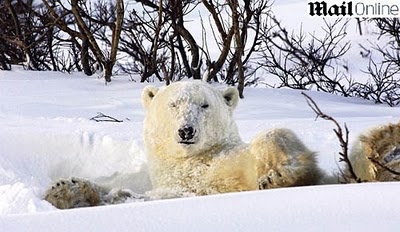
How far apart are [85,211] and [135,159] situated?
172 cm

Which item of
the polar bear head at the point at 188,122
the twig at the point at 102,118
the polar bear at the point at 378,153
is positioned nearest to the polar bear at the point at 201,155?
the polar bear head at the point at 188,122

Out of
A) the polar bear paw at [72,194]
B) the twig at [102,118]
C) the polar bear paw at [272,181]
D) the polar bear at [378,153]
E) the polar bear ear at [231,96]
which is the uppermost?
the polar bear ear at [231,96]

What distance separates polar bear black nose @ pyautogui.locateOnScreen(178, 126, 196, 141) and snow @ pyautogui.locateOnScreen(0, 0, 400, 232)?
0.52m

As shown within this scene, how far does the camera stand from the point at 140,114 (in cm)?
488

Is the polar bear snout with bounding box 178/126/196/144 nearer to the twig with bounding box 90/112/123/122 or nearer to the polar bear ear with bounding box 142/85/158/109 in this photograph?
the polar bear ear with bounding box 142/85/158/109

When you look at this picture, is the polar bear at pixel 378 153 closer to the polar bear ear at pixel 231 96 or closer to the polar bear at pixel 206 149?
the polar bear at pixel 206 149

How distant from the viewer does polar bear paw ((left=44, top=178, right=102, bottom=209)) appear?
247 centimetres

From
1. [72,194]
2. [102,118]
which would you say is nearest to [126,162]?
[72,194]

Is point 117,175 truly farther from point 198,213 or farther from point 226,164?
point 198,213

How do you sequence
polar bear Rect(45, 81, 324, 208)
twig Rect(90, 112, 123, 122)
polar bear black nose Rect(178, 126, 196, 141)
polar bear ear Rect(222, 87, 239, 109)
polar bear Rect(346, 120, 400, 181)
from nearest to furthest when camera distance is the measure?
polar bear Rect(346, 120, 400, 181) → polar bear Rect(45, 81, 324, 208) → polar bear black nose Rect(178, 126, 196, 141) → polar bear ear Rect(222, 87, 239, 109) → twig Rect(90, 112, 123, 122)

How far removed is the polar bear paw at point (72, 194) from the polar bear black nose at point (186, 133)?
0.34m

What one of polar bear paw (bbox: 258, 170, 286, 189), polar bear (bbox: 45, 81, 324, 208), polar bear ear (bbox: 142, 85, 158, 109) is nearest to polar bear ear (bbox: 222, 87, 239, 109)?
polar bear (bbox: 45, 81, 324, 208)

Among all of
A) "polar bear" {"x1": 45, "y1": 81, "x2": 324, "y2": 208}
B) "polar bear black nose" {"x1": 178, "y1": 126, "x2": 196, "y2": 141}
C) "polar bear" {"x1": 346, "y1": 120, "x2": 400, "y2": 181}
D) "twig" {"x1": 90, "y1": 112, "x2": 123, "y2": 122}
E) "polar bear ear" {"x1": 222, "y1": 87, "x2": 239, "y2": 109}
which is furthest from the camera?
"twig" {"x1": 90, "y1": 112, "x2": 123, "y2": 122}

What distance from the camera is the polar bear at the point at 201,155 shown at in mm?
2443
